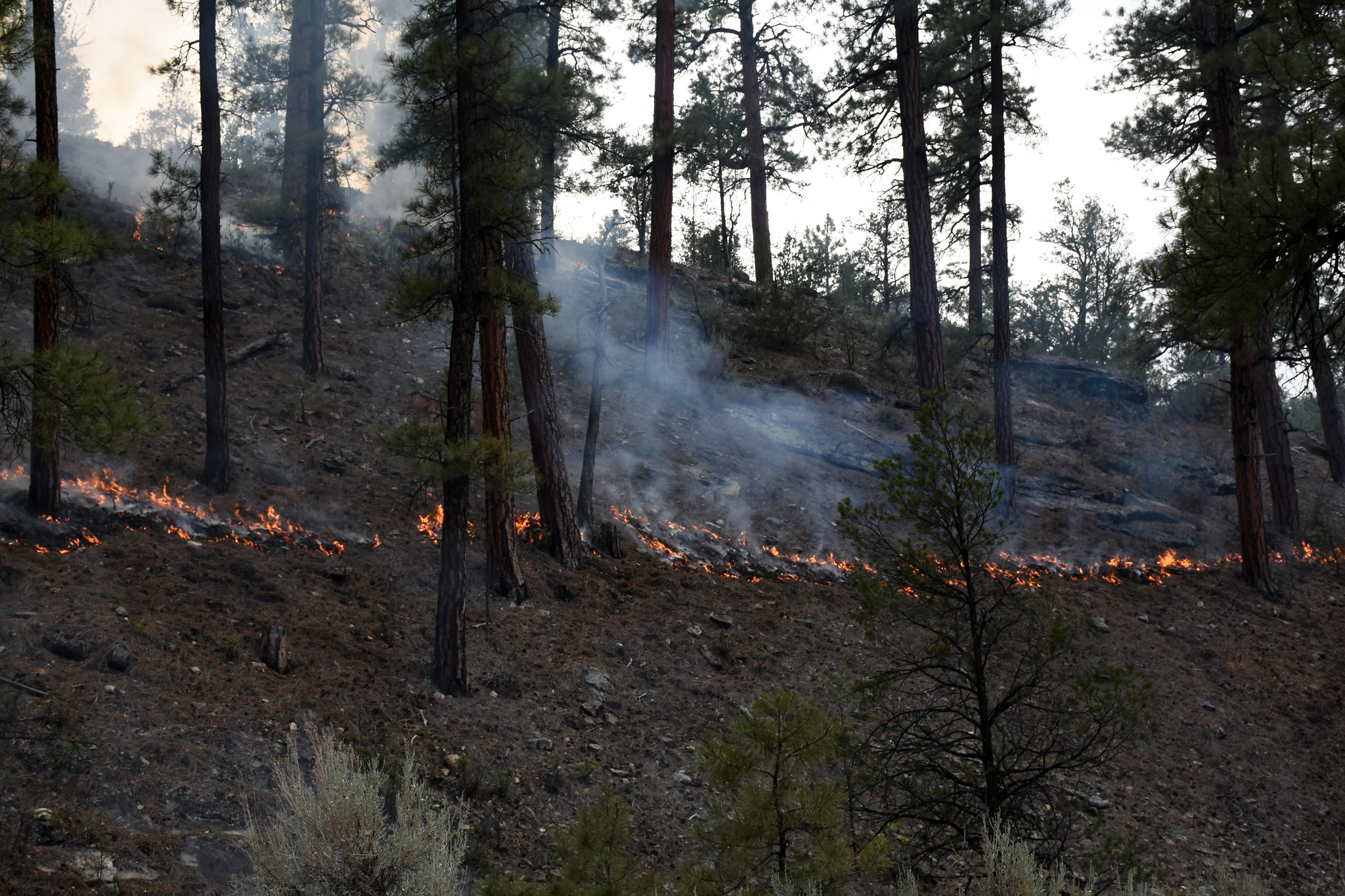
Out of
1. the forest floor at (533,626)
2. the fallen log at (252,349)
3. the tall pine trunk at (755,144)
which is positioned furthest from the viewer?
the tall pine trunk at (755,144)

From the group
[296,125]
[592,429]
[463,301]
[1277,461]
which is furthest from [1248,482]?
[296,125]

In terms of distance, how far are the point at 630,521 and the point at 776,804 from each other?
8050 millimetres

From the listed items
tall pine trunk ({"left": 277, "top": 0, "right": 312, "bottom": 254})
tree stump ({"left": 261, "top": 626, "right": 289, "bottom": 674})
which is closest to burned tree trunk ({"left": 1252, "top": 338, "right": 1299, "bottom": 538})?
tree stump ({"left": 261, "top": 626, "right": 289, "bottom": 674})

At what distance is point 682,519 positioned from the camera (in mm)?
12789

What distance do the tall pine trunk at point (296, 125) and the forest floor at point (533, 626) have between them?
1.37 metres

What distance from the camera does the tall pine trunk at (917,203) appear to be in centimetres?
1323

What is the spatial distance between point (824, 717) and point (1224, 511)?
608 inches

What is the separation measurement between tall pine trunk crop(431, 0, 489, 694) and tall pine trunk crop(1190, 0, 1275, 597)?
1147 cm

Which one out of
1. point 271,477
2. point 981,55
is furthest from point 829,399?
point 271,477

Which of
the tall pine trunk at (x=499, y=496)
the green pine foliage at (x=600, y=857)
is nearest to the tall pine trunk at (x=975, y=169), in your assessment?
the tall pine trunk at (x=499, y=496)

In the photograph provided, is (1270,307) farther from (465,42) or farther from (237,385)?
(237,385)

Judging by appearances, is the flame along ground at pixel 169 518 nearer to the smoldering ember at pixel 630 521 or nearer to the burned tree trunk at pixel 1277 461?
the smoldering ember at pixel 630 521

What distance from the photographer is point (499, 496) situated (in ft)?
31.5

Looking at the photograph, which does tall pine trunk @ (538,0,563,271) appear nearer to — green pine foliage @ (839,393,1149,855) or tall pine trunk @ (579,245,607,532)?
tall pine trunk @ (579,245,607,532)
